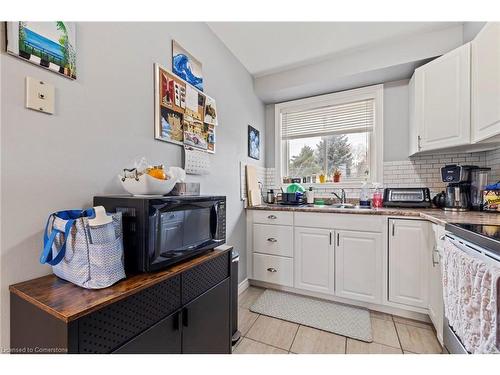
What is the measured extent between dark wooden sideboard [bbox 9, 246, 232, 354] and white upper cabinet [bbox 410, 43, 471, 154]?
216 centimetres

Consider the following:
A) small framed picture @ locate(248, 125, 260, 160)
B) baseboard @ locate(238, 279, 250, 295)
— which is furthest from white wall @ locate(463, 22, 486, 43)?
baseboard @ locate(238, 279, 250, 295)

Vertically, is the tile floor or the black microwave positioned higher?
the black microwave

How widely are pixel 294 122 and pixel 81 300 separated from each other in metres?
2.87

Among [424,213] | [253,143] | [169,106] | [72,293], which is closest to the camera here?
[72,293]

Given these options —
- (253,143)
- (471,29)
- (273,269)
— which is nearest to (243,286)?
(273,269)

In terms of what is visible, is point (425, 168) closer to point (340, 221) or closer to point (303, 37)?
point (340, 221)

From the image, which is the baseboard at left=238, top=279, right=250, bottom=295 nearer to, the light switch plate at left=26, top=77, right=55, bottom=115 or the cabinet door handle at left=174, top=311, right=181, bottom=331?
the cabinet door handle at left=174, top=311, right=181, bottom=331

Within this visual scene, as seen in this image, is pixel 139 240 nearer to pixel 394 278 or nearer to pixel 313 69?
pixel 394 278

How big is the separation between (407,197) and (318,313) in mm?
1444

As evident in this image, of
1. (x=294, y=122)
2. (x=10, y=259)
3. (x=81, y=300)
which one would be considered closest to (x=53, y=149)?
(x=10, y=259)

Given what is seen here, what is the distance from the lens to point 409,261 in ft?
5.99

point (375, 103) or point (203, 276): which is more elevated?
point (375, 103)

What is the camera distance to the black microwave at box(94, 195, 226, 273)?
2.94 feet

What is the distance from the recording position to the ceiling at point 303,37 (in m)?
1.90
